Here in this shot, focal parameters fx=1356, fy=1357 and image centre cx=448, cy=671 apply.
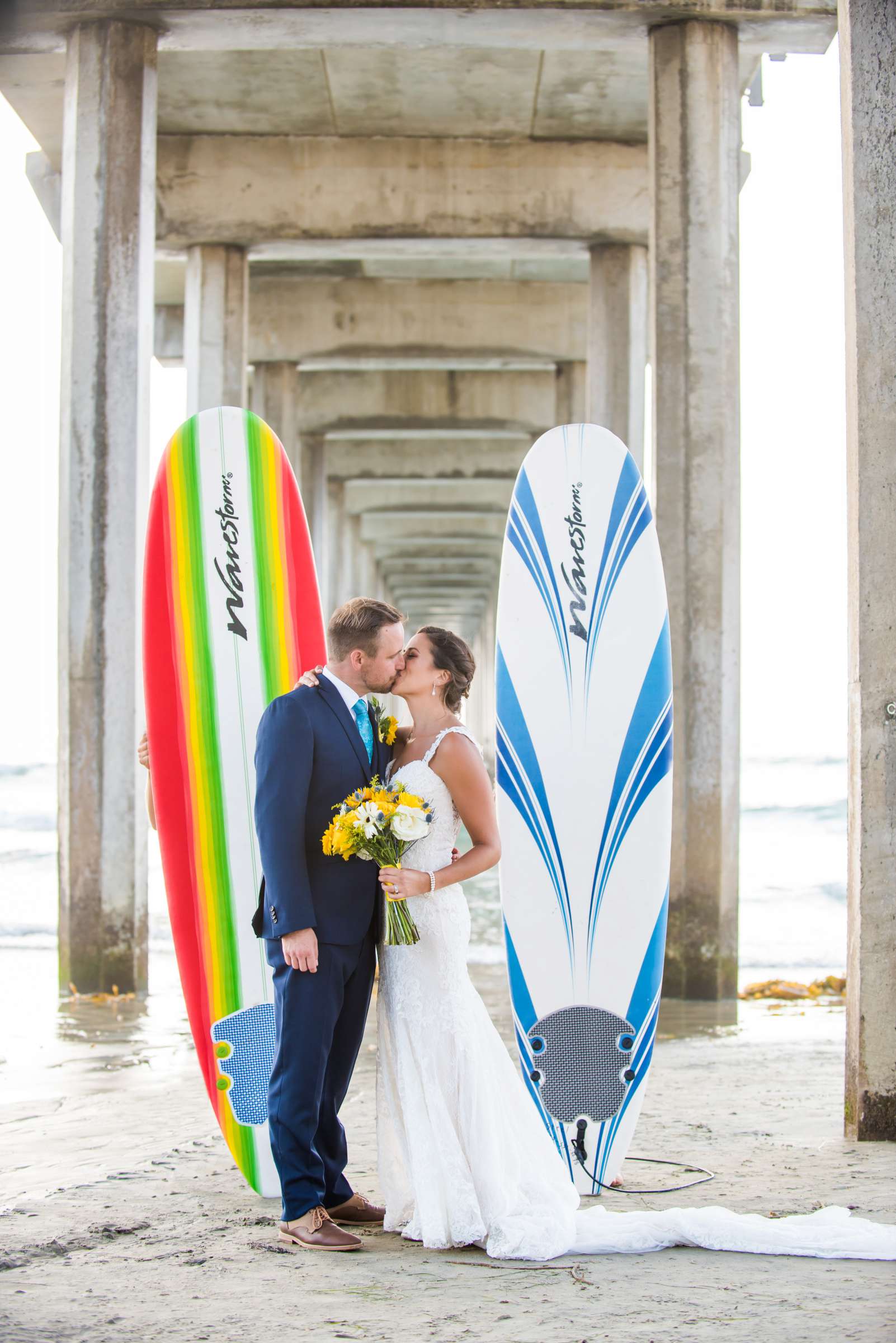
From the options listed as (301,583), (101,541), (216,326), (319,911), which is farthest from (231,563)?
(216,326)

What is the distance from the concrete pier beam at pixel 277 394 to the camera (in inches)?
530

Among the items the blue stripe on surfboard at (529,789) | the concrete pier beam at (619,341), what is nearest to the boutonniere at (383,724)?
the blue stripe on surfboard at (529,789)

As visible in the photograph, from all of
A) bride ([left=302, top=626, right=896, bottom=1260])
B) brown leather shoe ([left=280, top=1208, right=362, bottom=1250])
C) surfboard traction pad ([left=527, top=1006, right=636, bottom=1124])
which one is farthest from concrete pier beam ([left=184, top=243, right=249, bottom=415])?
brown leather shoe ([left=280, top=1208, right=362, bottom=1250])

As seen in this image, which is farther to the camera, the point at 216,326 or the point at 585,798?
the point at 216,326

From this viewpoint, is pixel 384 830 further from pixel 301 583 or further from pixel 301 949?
pixel 301 583

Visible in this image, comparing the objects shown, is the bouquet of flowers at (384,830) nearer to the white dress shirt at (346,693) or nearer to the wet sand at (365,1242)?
the white dress shirt at (346,693)

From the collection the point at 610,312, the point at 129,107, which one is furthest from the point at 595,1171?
the point at 610,312

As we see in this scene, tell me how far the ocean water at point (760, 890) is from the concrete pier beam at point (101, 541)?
1.92 meters

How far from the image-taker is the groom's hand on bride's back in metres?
2.87

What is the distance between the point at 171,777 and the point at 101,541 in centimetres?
338

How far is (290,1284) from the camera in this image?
2.56m

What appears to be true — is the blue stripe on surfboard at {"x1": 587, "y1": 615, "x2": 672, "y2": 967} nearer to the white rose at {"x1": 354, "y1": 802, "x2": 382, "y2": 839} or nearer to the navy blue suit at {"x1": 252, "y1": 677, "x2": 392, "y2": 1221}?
the navy blue suit at {"x1": 252, "y1": 677, "x2": 392, "y2": 1221}

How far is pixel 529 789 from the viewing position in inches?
147

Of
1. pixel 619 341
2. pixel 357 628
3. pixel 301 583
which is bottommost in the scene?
pixel 357 628
